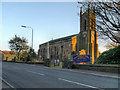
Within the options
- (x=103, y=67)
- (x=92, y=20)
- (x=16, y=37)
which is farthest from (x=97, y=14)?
(x=16, y=37)

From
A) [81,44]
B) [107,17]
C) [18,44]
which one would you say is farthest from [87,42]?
[107,17]

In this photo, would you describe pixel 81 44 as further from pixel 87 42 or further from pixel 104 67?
pixel 104 67

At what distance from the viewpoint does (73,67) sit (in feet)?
75.2

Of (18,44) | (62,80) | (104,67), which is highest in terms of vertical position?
(18,44)

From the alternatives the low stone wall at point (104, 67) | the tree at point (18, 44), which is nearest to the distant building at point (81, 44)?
the tree at point (18, 44)

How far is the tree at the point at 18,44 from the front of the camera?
5672 cm

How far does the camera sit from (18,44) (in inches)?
2248

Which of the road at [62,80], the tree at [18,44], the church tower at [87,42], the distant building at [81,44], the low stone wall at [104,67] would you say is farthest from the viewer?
the distant building at [81,44]

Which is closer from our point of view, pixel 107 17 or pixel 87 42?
pixel 107 17

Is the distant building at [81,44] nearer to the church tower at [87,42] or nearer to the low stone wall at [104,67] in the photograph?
the church tower at [87,42]

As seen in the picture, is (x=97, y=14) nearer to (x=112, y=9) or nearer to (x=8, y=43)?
(x=112, y=9)

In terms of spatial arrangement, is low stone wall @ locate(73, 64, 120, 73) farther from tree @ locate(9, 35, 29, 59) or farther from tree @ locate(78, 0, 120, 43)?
tree @ locate(9, 35, 29, 59)

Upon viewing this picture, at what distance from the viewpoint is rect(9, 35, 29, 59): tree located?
5672cm

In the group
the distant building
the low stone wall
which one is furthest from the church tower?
the low stone wall
